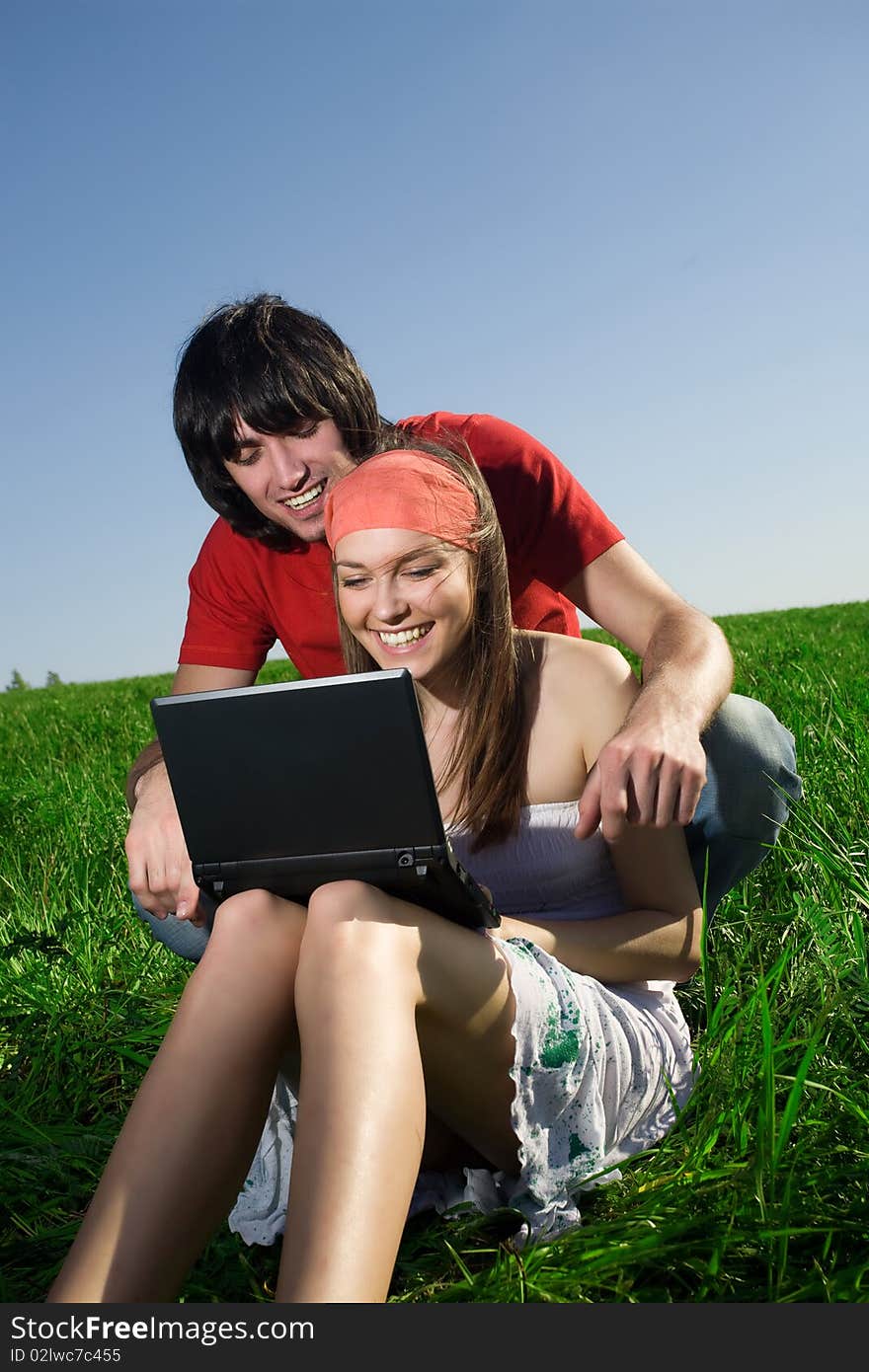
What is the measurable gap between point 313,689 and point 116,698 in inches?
343

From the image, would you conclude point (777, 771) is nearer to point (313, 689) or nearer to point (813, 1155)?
point (813, 1155)

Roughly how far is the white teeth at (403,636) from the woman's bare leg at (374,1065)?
69 centimetres

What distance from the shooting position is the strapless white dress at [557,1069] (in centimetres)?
187

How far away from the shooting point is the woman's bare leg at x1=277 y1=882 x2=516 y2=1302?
4.81 ft

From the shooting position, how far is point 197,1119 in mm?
1705

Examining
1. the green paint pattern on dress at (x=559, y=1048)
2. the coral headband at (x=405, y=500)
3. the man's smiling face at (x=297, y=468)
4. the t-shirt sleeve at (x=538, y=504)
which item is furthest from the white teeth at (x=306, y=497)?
the green paint pattern on dress at (x=559, y=1048)

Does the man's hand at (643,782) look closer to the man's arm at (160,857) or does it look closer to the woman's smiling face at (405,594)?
the woman's smiling face at (405,594)

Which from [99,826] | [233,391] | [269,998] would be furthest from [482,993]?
[99,826]

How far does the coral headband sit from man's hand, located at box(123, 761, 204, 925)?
0.62 meters

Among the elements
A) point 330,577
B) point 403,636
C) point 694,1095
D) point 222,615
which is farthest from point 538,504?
point 694,1095

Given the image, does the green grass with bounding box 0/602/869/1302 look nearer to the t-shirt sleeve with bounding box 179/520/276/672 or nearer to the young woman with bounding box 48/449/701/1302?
the young woman with bounding box 48/449/701/1302

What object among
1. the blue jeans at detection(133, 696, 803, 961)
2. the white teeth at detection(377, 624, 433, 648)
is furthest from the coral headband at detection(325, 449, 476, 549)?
the blue jeans at detection(133, 696, 803, 961)

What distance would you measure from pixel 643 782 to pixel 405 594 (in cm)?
67

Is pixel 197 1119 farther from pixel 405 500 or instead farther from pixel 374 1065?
pixel 405 500
